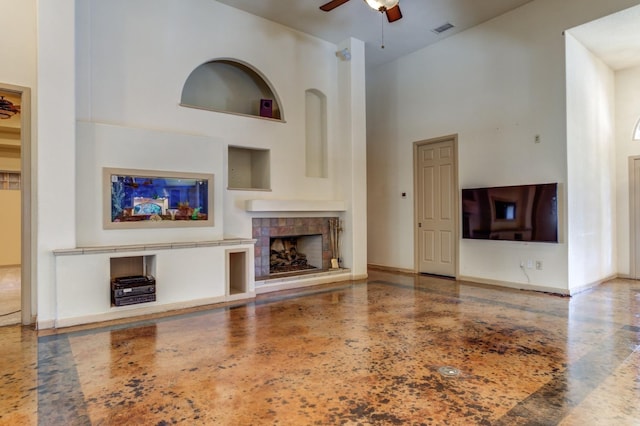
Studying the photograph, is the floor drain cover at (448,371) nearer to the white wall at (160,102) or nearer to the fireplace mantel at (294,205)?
the white wall at (160,102)

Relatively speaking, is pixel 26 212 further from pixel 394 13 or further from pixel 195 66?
pixel 394 13

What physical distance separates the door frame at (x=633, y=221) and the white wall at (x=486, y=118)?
7.10 feet

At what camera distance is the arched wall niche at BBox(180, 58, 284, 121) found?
5594 mm

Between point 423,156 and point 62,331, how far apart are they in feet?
19.3

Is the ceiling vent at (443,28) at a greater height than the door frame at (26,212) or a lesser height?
greater

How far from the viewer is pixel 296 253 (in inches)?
262

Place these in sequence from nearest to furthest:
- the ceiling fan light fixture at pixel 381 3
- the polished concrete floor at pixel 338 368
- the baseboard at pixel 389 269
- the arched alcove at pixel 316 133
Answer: the polished concrete floor at pixel 338 368, the ceiling fan light fixture at pixel 381 3, the arched alcove at pixel 316 133, the baseboard at pixel 389 269

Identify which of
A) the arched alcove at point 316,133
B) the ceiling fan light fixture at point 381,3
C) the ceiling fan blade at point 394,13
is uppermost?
the ceiling fan blade at point 394,13

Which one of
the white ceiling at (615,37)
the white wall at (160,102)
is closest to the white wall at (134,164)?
the white wall at (160,102)

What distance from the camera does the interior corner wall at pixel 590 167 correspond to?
16.6ft

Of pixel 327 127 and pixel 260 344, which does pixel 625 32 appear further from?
pixel 260 344

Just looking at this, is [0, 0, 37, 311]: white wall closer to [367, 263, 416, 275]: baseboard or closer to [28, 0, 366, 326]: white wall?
[28, 0, 366, 326]: white wall

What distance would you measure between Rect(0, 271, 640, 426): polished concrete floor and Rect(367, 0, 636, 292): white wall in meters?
1.66

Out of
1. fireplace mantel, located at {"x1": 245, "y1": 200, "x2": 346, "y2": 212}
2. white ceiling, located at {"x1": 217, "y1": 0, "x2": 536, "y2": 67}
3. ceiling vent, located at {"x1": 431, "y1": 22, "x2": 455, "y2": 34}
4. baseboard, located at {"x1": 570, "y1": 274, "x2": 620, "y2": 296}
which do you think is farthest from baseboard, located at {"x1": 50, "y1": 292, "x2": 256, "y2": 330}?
ceiling vent, located at {"x1": 431, "y1": 22, "x2": 455, "y2": 34}
